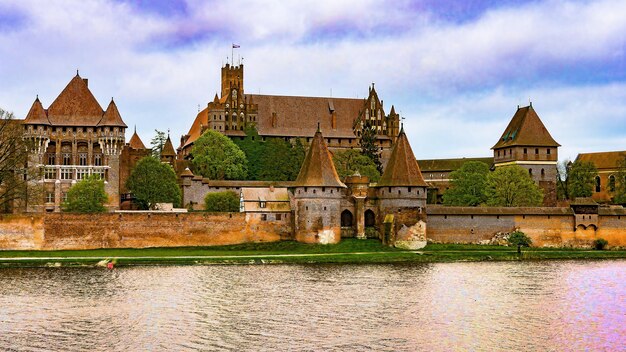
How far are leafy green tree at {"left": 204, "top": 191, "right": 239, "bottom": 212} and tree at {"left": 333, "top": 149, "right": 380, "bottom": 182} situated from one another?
14.1 metres

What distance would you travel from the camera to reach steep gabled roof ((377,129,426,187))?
5547cm

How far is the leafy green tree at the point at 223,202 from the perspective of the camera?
61.8 metres

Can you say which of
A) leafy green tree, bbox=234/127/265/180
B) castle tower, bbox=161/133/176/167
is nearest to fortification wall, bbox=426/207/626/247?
leafy green tree, bbox=234/127/265/180

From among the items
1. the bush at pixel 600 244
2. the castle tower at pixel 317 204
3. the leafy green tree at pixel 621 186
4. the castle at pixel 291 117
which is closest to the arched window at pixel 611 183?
the leafy green tree at pixel 621 186

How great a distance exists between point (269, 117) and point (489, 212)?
113ft

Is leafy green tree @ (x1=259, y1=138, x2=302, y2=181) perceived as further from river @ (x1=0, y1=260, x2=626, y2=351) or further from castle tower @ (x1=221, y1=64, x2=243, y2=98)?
river @ (x1=0, y1=260, x2=626, y2=351)

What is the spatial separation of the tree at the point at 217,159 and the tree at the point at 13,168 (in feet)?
46.5

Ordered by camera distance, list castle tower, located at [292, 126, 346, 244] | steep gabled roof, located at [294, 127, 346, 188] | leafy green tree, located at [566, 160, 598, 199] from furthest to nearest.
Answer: leafy green tree, located at [566, 160, 598, 199] → steep gabled roof, located at [294, 127, 346, 188] → castle tower, located at [292, 126, 346, 244]

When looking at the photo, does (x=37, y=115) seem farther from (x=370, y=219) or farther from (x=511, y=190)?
(x=511, y=190)

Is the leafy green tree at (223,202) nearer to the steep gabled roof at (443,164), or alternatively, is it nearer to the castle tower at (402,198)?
the castle tower at (402,198)

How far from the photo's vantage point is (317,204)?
5491cm

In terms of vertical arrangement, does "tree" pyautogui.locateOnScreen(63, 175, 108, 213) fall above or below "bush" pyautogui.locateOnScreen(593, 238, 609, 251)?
above

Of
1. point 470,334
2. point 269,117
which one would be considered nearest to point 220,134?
point 269,117

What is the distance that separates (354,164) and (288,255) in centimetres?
2826
